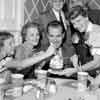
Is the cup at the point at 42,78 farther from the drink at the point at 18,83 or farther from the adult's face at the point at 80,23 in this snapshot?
the adult's face at the point at 80,23

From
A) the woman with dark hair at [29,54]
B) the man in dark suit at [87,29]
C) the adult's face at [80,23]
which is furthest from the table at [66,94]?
the adult's face at [80,23]

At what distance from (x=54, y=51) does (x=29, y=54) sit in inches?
10.3

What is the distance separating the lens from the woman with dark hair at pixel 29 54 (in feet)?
4.33

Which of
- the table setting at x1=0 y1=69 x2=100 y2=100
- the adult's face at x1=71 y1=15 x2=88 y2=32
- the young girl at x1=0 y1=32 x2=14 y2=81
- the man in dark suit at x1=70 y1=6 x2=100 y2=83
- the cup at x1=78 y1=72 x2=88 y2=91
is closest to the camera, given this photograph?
the table setting at x1=0 y1=69 x2=100 y2=100

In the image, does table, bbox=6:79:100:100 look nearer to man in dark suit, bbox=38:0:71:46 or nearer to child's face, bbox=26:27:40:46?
child's face, bbox=26:27:40:46

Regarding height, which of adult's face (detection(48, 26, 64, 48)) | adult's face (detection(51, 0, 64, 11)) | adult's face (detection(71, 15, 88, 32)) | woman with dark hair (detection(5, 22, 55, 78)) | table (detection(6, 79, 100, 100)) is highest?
adult's face (detection(51, 0, 64, 11))

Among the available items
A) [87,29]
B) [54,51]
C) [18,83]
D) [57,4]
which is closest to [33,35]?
[54,51]

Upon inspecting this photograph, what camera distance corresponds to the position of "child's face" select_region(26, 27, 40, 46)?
1559mm

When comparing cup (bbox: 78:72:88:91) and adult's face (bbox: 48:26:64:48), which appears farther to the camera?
adult's face (bbox: 48:26:64:48)

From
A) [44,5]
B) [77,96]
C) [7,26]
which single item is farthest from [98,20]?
[77,96]

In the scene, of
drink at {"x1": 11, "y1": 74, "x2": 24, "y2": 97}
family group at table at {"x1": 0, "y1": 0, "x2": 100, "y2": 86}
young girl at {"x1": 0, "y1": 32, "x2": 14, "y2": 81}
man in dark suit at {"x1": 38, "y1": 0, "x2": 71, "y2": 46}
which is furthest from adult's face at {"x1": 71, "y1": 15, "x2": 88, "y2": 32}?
drink at {"x1": 11, "y1": 74, "x2": 24, "y2": 97}

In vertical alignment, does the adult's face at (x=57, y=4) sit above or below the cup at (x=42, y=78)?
above

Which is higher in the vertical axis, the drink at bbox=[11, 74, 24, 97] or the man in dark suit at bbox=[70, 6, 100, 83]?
the man in dark suit at bbox=[70, 6, 100, 83]

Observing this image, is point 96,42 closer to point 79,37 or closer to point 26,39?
point 79,37
